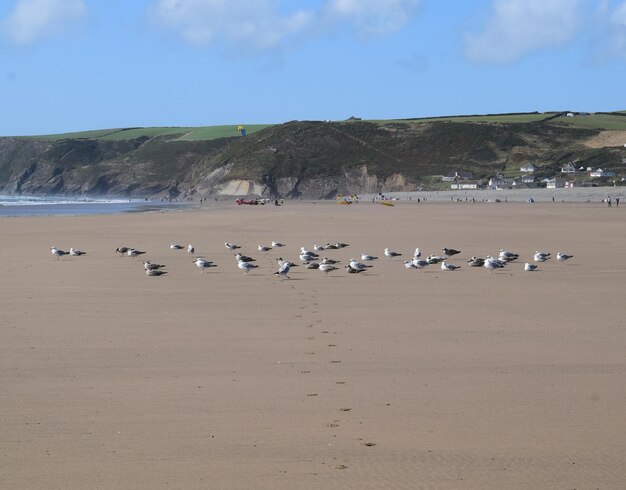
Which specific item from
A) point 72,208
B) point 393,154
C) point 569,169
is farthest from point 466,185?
point 72,208

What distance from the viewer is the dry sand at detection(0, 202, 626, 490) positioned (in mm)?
6508

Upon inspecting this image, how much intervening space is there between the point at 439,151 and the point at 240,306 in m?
116

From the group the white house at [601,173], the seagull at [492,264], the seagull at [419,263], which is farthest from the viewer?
the white house at [601,173]

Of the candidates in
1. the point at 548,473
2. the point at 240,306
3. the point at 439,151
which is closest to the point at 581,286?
the point at 240,306

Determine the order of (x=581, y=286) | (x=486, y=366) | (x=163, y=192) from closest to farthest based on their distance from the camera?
(x=486, y=366)
(x=581, y=286)
(x=163, y=192)

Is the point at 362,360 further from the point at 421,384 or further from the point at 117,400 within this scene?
the point at 117,400

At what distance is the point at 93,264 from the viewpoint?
21.8m

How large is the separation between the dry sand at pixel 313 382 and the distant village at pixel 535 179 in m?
84.5

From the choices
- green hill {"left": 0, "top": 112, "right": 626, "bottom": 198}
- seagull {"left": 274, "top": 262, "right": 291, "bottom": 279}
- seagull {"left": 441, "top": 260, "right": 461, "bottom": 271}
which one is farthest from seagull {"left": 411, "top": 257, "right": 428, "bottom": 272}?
green hill {"left": 0, "top": 112, "right": 626, "bottom": 198}

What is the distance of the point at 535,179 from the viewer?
10731 centimetres

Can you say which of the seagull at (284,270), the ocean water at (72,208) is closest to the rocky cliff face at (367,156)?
the ocean water at (72,208)

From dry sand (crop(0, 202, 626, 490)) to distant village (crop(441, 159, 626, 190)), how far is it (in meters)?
84.5

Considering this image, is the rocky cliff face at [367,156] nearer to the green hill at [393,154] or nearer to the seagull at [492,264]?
the green hill at [393,154]

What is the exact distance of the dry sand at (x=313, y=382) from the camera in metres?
6.51
